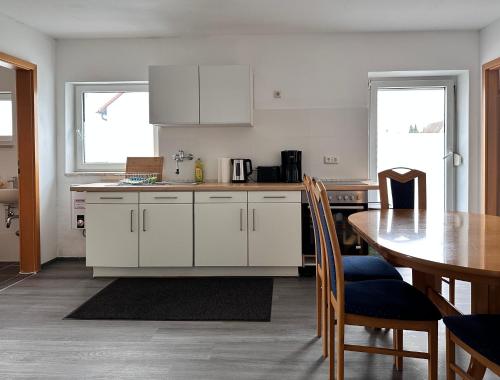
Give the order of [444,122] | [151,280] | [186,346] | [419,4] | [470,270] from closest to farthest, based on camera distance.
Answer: [470,270], [186,346], [419,4], [151,280], [444,122]

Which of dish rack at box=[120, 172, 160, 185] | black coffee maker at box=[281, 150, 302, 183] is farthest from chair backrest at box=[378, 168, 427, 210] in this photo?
dish rack at box=[120, 172, 160, 185]

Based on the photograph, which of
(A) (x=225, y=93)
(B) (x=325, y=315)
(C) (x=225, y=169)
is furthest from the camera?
(C) (x=225, y=169)

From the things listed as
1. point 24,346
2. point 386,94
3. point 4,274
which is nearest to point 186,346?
point 24,346

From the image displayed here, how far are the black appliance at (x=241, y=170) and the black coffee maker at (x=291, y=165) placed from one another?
0.35 m

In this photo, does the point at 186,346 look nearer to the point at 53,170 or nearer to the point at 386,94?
the point at 53,170

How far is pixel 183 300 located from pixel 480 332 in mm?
2530

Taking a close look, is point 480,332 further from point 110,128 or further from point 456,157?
point 110,128

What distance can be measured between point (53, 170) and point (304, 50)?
2934 millimetres

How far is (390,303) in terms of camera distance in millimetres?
2049

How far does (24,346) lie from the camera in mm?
2865

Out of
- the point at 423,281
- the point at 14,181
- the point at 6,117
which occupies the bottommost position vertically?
the point at 423,281

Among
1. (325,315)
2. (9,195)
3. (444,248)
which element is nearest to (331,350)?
(325,315)

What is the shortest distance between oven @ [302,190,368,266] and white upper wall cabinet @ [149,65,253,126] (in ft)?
3.54

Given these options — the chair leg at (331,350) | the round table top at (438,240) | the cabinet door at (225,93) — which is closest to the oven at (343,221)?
the cabinet door at (225,93)
